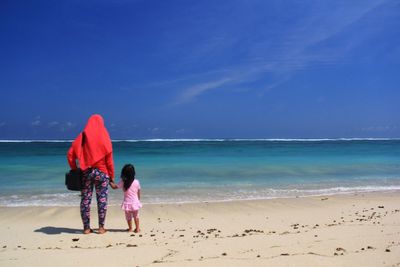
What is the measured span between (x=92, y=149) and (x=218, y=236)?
2.39 meters

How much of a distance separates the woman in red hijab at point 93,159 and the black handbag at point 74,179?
0.22ft

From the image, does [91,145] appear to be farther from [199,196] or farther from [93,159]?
Answer: [199,196]

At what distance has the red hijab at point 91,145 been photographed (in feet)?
20.6

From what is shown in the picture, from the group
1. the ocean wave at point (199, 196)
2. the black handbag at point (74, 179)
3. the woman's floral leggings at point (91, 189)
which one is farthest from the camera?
the ocean wave at point (199, 196)

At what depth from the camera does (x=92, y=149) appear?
247 inches

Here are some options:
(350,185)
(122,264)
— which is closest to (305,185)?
(350,185)

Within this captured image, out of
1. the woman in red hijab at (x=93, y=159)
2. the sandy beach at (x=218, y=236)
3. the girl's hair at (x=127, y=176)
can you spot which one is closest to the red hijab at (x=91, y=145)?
the woman in red hijab at (x=93, y=159)

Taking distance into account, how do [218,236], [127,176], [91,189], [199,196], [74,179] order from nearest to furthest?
[218,236] < [74,179] < [91,189] < [127,176] < [199,196]

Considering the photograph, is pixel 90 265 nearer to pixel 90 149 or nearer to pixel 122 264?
pixel 122 264

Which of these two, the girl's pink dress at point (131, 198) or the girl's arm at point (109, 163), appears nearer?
the girl's arm at point (109, 163)

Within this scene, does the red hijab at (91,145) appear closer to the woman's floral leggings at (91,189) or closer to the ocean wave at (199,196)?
the woman's floral leggings at (91,189)

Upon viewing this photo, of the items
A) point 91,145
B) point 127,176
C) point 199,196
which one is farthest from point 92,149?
point 199,196

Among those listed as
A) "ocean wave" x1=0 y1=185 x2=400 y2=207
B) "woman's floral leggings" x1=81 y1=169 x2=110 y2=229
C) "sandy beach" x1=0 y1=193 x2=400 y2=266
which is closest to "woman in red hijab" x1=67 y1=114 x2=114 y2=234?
"woman's floral leggings" x1=81 y1=169 x2=110 y2=229

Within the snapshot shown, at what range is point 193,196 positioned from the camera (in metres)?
11.4
